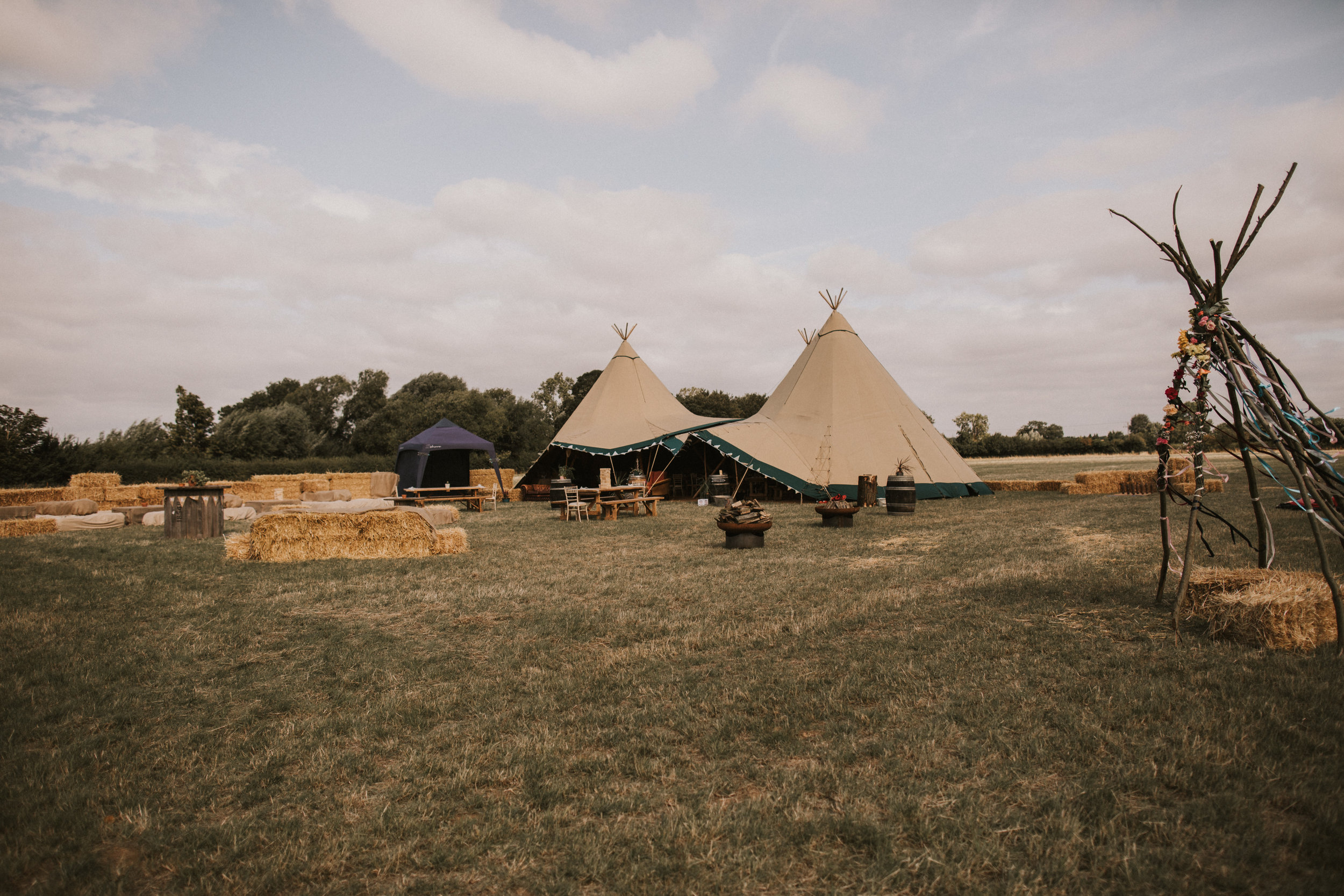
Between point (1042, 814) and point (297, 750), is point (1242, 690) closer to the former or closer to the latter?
point (1042, 814)

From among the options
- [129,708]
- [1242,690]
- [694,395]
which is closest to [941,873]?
[1242,690]

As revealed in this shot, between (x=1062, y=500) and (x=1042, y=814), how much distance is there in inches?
592

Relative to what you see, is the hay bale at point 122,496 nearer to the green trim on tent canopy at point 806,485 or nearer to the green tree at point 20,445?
the green tree at point 20,445

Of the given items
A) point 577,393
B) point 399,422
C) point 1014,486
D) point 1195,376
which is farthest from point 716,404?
point 1195,376

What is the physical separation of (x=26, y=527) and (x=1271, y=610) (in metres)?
17.8

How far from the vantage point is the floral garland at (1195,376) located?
15.0 feet

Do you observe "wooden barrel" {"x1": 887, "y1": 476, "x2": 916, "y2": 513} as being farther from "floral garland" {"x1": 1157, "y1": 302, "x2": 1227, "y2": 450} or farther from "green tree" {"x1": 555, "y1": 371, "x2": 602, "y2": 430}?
"green tree" {"x1": 555, "y1": 371, "x2": 602, "y2": 430}

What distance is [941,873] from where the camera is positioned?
2.19 metres

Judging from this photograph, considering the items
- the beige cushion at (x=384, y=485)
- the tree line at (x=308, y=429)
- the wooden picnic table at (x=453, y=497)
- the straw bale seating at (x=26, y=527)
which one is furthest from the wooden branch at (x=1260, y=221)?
the tree line at (x=308, y=429)

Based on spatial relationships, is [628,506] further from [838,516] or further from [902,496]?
[902,496]

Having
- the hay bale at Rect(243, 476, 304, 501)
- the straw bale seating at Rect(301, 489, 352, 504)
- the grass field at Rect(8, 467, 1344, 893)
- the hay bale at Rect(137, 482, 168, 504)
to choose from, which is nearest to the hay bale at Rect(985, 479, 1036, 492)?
the grass field at Rect(8, 467, 1344, 893)

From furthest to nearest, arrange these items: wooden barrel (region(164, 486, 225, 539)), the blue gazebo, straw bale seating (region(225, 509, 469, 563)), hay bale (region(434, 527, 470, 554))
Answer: the blue gazebo, wooden barrel (region(164, 486, 225, 539)), hay bale (region(434, 527, 470, 554)), straw bale seating (region(225, 509, 469, 563))

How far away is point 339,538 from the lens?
908cm

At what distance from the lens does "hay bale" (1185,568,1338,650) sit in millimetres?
4047
